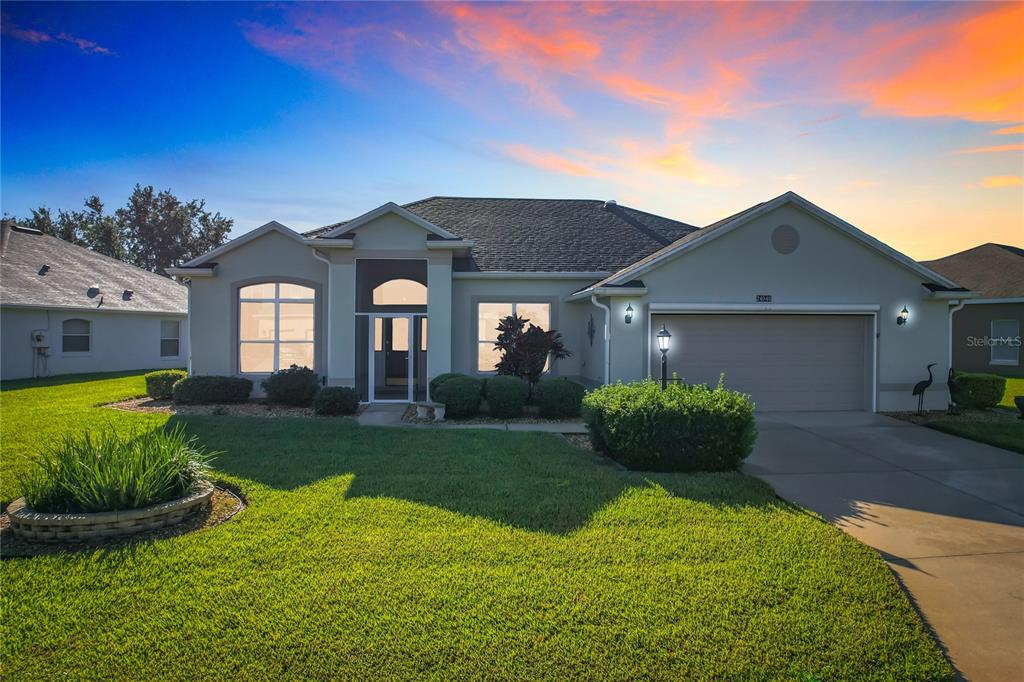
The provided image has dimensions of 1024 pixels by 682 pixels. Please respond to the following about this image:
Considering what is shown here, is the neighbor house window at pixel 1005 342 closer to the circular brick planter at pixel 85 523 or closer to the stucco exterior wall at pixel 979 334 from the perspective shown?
the stucco exterior wall at pixel 979 334

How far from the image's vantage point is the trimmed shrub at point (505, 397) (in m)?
11.9

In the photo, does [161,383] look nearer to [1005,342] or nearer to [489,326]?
[489,326]

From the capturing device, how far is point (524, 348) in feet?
40.6

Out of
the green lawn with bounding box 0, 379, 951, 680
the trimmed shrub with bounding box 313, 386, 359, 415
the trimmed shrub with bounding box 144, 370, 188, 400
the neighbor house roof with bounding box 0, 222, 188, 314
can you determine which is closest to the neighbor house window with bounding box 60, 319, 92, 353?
the neighbor house roof with bounding box 0, 222, 188, 314

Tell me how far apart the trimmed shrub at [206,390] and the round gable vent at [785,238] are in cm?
1326

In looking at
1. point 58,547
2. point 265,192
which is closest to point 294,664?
point 58,547

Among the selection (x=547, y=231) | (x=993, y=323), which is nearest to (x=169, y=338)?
(x=547, y=231)

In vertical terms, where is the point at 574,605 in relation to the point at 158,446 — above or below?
below

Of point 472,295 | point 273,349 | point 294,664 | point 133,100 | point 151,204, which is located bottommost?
point 294,664

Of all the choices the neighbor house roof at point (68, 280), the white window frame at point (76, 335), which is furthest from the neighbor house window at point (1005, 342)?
the white window frame at point (76, 335)

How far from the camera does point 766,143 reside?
11.6 m

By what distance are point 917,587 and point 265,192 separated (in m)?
19.7

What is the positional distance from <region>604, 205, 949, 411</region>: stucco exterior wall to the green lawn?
19.5ft

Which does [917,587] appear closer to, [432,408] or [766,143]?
[432,408]
